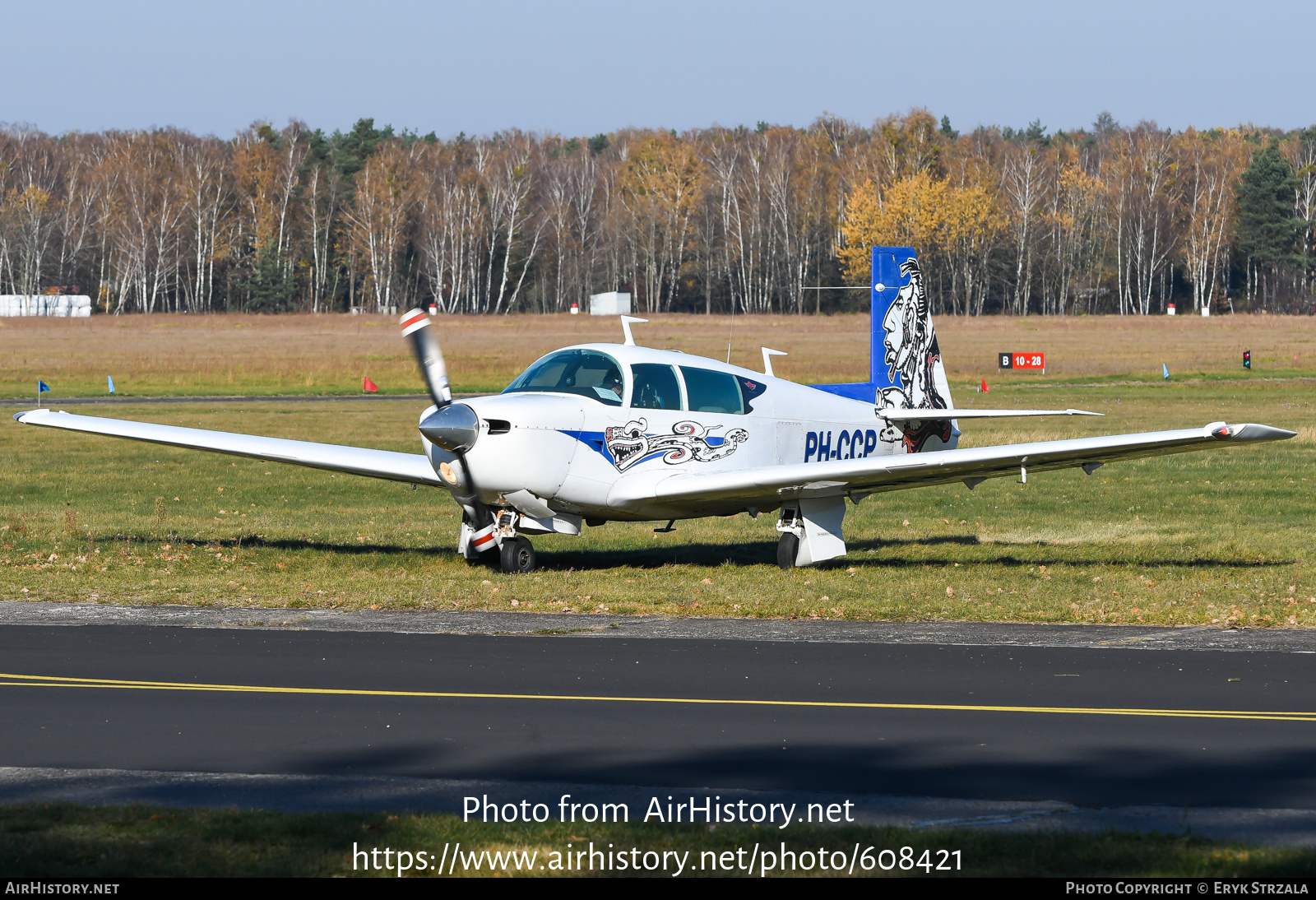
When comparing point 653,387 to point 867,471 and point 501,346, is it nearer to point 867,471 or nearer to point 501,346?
point 867,471

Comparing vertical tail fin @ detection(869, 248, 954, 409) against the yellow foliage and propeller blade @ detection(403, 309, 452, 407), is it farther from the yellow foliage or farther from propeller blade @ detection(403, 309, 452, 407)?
the yellow foliage

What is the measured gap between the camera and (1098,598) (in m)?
13.1

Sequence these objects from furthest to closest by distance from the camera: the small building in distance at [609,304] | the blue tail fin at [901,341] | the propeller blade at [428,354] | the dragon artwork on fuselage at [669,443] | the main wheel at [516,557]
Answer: the small building in distance at [609,304], the blue tail fin at [901,341], the main wheel at [516,557], the dragon artwork on fuselage at [669,443], the propeller blade at [428,354]

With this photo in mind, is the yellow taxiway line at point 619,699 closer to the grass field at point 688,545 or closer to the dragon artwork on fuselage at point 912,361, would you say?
the grass field at point 688,545

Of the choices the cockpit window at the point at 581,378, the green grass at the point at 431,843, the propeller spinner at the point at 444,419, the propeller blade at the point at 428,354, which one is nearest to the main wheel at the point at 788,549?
the cockpit window at the point at 581,378

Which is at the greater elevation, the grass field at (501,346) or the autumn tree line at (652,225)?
the autumn tree line at (652,225)

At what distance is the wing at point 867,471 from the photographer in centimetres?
1363

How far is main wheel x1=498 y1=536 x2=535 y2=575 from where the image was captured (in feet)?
47.5

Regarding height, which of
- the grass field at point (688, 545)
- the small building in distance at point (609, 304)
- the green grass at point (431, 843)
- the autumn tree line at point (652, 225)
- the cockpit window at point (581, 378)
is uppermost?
the autumn tree line at point (652, 225)

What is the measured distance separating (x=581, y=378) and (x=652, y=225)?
300ft

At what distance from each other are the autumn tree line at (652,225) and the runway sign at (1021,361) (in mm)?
41172

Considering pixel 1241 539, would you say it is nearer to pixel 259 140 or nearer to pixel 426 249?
pixel 426 249

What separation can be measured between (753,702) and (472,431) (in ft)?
16.8

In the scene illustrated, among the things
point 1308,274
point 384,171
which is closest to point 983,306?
point 1308,274
